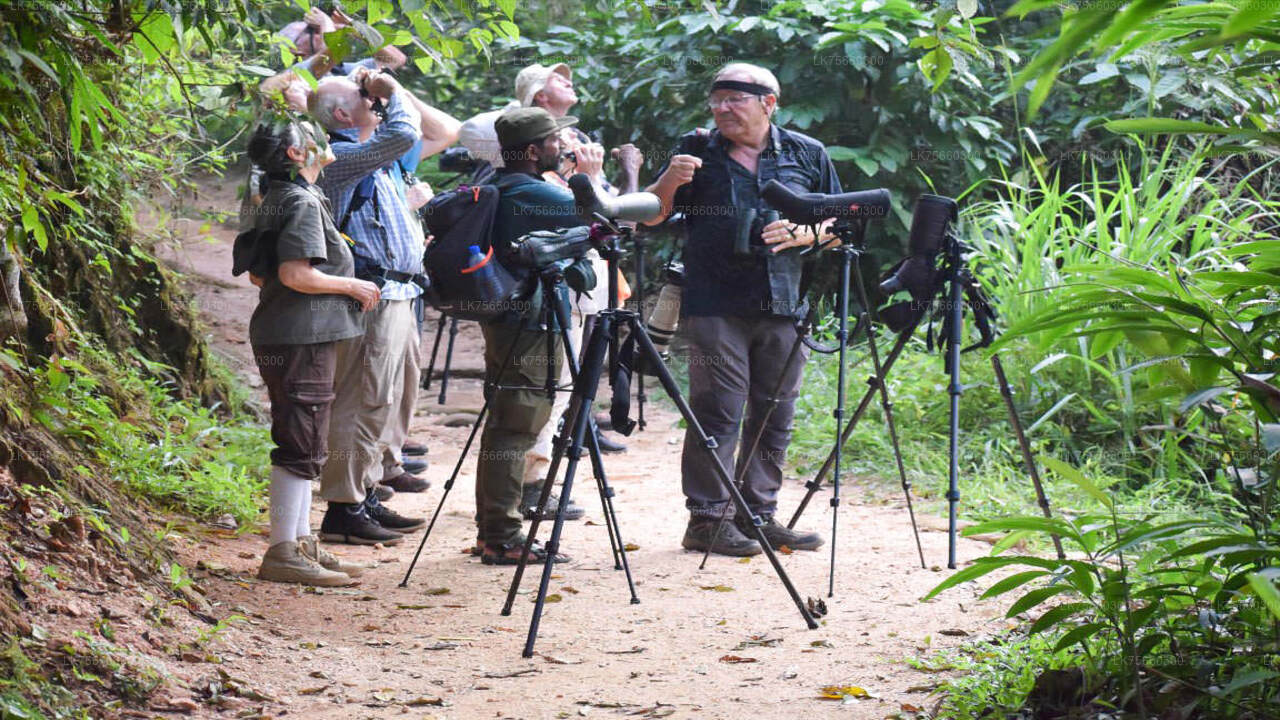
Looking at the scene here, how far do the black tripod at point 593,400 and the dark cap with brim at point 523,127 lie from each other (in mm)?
1032

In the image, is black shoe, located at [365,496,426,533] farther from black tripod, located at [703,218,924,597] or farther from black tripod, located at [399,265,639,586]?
black tripod, located at [703,218,924,597]

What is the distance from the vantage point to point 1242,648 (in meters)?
2.60

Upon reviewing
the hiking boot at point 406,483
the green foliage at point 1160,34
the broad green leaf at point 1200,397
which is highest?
the green foliage at point 1160,34

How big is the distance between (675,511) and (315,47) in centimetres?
301

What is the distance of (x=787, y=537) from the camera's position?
5.16 metres

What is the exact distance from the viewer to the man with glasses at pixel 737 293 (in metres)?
5.04

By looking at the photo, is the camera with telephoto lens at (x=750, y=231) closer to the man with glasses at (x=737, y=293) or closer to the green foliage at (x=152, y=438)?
the man with glasses at (x=737, y=293)

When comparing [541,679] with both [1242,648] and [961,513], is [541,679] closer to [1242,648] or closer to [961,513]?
[1242,648]

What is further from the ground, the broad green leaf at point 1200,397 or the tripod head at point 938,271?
the tripod head at point 938,271

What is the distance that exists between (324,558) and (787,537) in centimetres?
198

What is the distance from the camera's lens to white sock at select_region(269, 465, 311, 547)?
4375mm

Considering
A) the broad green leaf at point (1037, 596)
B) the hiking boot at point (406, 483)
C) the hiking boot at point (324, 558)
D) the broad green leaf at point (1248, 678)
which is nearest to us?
the broad green leaf at point (1248, 678)

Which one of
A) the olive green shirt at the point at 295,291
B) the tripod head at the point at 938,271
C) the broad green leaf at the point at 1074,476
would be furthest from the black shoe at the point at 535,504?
the broad green leaf at the point at 1074,476

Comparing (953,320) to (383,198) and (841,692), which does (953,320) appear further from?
(383,198)
